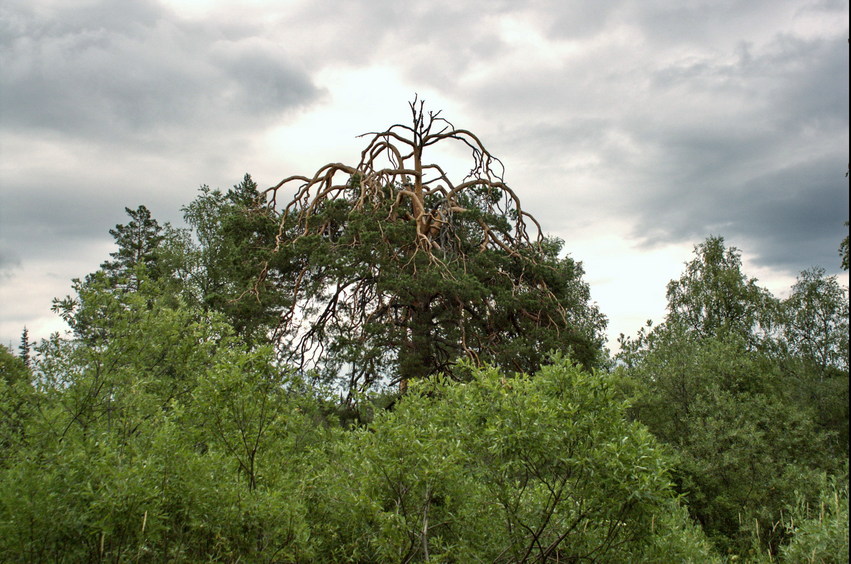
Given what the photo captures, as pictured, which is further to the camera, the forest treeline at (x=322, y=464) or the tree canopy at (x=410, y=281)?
the tree canopy at (x=410, y=281)

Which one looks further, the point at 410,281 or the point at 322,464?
the point at 410,281

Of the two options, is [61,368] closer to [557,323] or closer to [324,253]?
[324,253]

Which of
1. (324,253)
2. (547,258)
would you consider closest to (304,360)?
(324,253)

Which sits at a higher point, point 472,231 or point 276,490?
point 472,231

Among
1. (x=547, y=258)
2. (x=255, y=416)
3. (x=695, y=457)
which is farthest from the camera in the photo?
(x=547, y=258)

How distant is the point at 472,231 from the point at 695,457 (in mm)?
8327

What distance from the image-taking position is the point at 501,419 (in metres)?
5.59

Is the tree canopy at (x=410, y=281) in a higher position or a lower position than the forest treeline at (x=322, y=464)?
higher

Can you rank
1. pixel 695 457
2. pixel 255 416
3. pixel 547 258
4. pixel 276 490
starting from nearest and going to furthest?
pixel 276 490 < pixel 255 416 < pixel 695 457 < pixel 547 258

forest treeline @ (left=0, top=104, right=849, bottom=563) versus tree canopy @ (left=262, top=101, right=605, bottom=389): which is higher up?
tree canopy @ (left=262, top=101, right=605, bottom=389)

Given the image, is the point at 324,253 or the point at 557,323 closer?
the point at 324,253

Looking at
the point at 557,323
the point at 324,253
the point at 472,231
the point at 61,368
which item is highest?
the point at 472,231

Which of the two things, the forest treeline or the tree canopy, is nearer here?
the forest treeline

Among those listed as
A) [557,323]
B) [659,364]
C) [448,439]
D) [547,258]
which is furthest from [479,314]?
[448,439]
